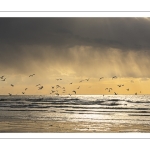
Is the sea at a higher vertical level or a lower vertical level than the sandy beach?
higher

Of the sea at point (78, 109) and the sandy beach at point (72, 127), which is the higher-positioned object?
the sea at point (78, 109)

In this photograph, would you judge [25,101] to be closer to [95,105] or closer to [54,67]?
[54,67]

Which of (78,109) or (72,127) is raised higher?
(78,109)
